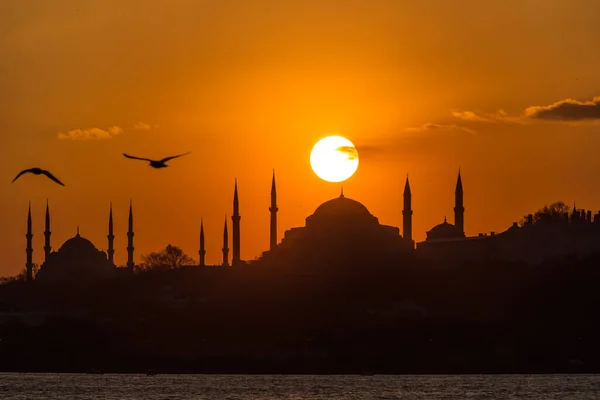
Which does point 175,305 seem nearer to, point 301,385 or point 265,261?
point 265,261

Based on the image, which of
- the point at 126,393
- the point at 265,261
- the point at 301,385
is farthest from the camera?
the point at 265,261

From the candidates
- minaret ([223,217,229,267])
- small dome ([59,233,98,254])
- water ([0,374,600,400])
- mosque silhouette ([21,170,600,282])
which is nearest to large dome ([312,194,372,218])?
mosque silhouette ([21,170,600,282])

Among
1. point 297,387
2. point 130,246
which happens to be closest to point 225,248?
point 130,246

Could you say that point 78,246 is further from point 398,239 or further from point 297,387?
point 297,387

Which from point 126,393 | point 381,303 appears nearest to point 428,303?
point 381,303

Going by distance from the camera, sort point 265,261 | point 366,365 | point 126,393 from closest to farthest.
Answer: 1. point 126,393
2. point 366,365
3. point 265,261

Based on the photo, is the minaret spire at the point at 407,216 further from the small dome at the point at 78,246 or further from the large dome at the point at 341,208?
the small dome at the point at 78,246
